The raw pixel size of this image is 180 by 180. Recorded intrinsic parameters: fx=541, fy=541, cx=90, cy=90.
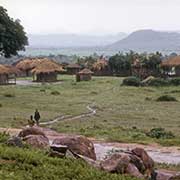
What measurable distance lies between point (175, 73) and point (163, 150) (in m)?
61.1

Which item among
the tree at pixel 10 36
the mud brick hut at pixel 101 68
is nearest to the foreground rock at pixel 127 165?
the tree at pixel 10 36

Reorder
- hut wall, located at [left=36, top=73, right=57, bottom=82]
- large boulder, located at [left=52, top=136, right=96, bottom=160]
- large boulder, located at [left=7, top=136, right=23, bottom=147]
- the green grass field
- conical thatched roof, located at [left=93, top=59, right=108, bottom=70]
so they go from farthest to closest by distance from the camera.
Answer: conical thatched roof, located at [left=93, top=59, right=108, bottom=70] < hut wall, located at [left=36, top=73, right=57, bottom=82] < the green grass field < large boulder, located at [left=52, top=136, right=96, bottom=160] < large boulder, located at [left=7, top=136, right=23, bottom=147]

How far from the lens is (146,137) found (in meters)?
23.6

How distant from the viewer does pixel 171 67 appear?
7919 cm

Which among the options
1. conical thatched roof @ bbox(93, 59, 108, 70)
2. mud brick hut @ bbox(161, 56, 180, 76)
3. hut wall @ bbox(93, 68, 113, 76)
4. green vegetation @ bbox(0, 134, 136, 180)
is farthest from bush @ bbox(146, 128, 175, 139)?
hut wall @ bbox(93, 68, 113, 76)

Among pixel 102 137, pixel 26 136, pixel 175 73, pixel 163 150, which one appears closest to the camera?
pixel 26 136

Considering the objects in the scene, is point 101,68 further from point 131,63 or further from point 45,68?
point 45,68

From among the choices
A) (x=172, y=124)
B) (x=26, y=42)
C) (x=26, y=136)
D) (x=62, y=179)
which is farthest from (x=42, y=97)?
(x=62, y=179)

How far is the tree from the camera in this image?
47281mm

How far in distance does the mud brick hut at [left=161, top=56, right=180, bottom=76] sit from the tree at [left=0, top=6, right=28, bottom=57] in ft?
109

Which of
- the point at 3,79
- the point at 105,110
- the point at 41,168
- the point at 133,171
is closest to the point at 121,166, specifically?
the point at 133,171

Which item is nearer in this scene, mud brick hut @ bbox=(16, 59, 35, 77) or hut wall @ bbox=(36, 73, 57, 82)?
hut wall @ bbox=(36, 73, 57, 82)

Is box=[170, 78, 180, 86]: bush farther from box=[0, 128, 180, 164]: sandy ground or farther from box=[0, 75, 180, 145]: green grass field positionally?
box=[0, 128, 180, 164]: sandy ground

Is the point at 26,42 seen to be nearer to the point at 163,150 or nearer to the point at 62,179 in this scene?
the point at 163,150
